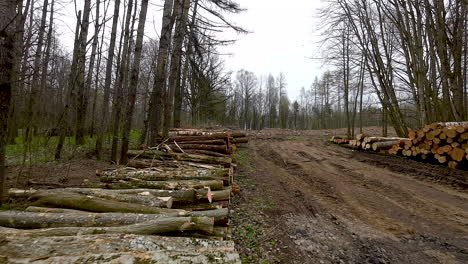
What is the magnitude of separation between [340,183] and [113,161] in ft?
26.9

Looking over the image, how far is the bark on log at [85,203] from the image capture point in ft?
10.7

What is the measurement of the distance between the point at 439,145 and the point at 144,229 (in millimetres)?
9081

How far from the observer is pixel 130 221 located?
2.86 meters

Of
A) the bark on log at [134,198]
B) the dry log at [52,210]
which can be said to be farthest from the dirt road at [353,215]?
the dry log at [52,210]

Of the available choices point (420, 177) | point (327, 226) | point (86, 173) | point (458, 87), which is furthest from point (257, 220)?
point (458, 87)

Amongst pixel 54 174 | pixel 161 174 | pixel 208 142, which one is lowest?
pixel 54 174

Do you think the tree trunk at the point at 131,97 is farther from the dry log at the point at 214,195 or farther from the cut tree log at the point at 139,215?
the dry log at the point at 214,195

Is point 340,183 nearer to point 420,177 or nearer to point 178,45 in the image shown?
point 420,177

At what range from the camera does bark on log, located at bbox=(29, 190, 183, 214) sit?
3.26 metres

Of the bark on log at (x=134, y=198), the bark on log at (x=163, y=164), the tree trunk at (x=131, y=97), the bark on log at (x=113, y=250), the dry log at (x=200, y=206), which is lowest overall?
the dry log at (x=200, y=206)

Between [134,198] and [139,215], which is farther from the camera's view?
[134,198]

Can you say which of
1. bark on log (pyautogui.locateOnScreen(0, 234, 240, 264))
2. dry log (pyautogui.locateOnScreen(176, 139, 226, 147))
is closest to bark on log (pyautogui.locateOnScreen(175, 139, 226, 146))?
dry log (pyautogui.locateOnScreen(176, 139, 226, 147))

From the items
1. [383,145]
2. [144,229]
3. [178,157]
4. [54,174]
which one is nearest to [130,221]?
[144,229]

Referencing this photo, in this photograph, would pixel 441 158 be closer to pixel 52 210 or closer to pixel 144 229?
pixel 144 229
